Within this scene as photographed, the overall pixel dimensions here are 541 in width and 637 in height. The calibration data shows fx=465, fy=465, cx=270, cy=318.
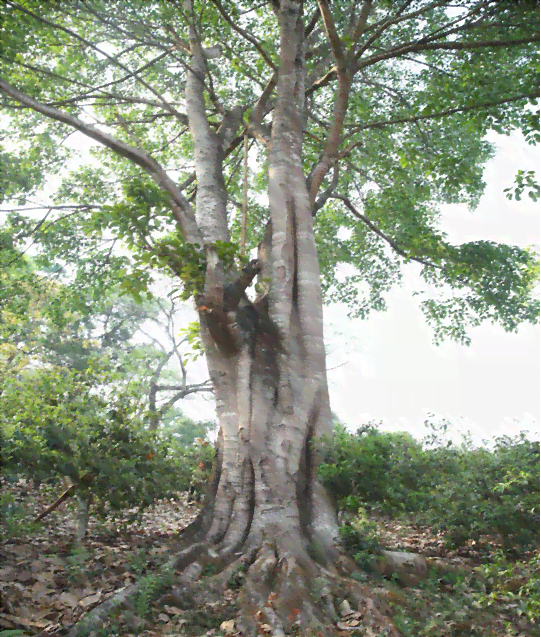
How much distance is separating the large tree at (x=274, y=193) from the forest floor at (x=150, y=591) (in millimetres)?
294

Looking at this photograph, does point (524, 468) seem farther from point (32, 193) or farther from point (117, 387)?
point (32, 193)

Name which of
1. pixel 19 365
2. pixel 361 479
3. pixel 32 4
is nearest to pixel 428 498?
pixel 361 479

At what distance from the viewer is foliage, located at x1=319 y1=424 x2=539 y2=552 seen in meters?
3.76

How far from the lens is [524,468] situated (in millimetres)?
4105

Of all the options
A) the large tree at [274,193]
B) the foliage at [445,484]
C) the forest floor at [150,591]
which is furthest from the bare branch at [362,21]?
the forest floor at [150,591]

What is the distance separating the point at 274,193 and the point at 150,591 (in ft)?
15.5

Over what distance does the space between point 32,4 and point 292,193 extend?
419cm

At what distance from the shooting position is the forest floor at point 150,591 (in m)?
3.03

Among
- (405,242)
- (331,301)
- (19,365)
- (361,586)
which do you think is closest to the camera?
(361,586)

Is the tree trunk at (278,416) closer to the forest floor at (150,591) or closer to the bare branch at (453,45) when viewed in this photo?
the forest floor at (150,591)

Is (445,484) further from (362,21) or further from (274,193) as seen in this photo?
(362,21)

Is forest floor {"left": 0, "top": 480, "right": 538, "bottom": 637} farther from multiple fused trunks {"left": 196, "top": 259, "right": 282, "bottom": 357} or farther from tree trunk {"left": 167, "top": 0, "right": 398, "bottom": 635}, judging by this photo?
multiple fused trunks {"left": 196, "top": 259, "right": 282, "bottom": 357}

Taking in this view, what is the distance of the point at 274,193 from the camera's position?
6.23 metres

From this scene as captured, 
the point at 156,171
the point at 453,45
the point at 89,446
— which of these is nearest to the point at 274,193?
the point at 156,171
